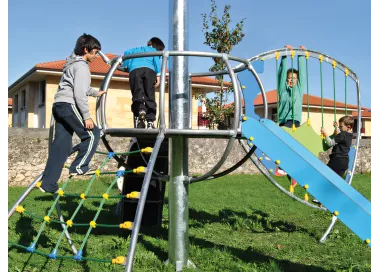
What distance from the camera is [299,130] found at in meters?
5.10

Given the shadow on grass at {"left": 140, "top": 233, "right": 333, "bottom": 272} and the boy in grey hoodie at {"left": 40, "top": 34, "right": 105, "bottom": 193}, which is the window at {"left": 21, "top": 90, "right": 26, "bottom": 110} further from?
the boy in grey hoodie at {"left": 40, "top": 34, "right": 105, "bottom": 193}

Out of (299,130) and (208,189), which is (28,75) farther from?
(299,130)

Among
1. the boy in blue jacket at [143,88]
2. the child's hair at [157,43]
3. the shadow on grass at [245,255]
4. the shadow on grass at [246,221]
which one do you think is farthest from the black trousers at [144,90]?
the shadow on grass at [246,221]

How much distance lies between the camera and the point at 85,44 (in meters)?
3.90

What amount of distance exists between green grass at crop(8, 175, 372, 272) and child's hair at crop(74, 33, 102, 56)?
2061 millimetres

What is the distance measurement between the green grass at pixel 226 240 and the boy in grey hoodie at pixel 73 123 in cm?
106

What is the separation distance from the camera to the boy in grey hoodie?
3678mm

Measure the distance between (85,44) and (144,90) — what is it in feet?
4.11

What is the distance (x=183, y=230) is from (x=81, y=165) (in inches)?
44.9

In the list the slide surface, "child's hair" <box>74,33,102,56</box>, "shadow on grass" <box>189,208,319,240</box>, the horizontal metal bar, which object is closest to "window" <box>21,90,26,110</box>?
"shadow on grass" <box>189,208,319,240</box>

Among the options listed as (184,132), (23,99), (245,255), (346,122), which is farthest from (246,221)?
(23,99)

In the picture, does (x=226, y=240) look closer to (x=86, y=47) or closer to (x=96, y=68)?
(x=86, y=47)
